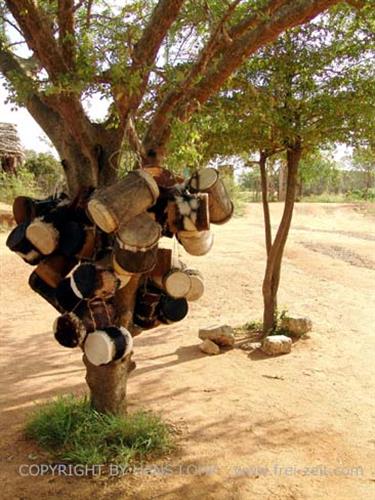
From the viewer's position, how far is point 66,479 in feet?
9.86

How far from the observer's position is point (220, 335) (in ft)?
20.5

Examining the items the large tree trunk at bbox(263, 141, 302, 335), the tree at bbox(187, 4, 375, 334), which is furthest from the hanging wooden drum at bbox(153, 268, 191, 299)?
the large tree trunk at bbox(263, 141, 302, 335)

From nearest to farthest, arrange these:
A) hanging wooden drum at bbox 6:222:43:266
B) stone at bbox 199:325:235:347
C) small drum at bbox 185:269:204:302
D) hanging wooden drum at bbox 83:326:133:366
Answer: hanging wooden drum at bbox 83:326:133:366
hanging wooden drum at bbox 6:222:43:266
small drum at bbox 185:269:204:302
stone at bbox 199:325:235:347

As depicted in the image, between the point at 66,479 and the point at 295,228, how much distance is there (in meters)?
15.7

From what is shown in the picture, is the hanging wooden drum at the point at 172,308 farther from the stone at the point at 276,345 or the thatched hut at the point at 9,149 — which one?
the thatched hut at the point at 9,149

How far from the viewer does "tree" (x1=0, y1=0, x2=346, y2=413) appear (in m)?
2.99

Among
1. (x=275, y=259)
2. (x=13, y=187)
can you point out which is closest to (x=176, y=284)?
(x=275, y=259)

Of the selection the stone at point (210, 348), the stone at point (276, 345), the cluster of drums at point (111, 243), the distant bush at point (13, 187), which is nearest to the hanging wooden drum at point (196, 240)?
the cluster of drums at point (111, 243)

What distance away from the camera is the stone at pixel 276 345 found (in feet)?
19.9

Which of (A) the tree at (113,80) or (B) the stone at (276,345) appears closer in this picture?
(A) the tree at (113,80)

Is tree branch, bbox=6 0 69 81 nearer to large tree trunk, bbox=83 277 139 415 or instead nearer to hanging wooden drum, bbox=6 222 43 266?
hanging wooden drum, bbox=6 222 43 266

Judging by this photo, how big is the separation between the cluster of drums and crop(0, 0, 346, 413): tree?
0.28 metres

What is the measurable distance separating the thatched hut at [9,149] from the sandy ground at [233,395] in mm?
9593

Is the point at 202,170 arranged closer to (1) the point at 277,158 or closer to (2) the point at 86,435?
(2) the point at 86,435
